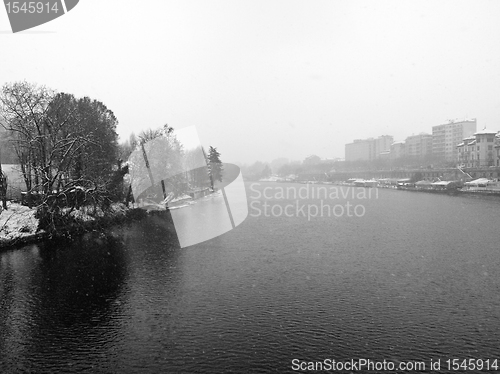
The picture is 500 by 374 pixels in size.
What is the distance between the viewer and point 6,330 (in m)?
9.08

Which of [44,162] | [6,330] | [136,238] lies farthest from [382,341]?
[44,162]

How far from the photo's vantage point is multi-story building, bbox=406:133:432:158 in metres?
105

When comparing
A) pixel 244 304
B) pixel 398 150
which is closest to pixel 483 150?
pixel 398 150

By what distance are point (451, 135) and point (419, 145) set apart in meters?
12.8

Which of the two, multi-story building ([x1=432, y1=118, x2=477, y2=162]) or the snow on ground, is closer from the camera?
the snow on ground

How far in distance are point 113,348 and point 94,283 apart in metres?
5.16

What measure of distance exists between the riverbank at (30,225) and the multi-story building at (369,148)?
386ft

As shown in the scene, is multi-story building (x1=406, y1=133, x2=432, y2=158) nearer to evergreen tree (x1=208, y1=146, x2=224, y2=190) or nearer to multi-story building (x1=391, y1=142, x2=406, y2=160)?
multi-story building (x1=391, y1=142, x2=406, y2=160)

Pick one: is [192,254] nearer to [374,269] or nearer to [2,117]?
[374,269]

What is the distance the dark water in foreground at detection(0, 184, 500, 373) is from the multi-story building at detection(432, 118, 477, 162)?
8708cm

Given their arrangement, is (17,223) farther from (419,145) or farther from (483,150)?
(419,145)

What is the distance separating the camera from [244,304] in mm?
10594

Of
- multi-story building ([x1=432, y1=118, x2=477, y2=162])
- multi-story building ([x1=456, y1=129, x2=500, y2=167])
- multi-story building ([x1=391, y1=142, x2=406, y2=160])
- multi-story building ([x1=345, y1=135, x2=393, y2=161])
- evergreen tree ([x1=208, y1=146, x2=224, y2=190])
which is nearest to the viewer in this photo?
evergreen tree ([x1=208, y1=146, x2=224, y2=190])

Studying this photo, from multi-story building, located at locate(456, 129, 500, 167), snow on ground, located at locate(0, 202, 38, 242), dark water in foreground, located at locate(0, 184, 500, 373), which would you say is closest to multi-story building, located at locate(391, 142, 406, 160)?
multi-story building, located at locate(456, 129, 500, 167)
